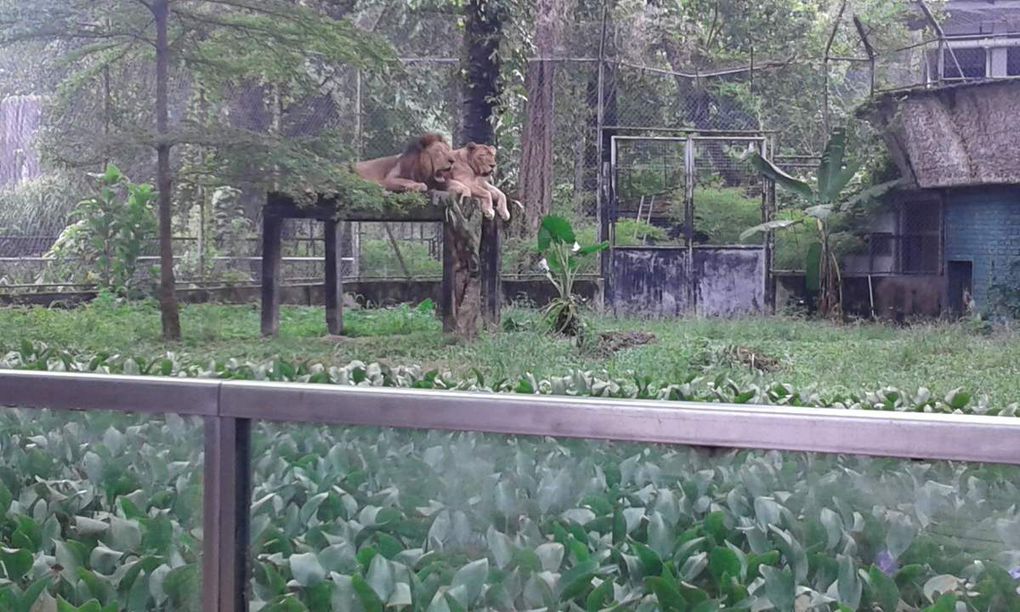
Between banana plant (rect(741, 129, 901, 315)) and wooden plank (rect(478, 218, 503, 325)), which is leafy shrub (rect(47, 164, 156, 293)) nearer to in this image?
wooden plank (rect(478, 218, 503, 325))

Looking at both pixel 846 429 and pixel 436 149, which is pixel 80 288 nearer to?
pixel 436 149

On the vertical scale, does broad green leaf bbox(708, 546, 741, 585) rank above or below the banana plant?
below

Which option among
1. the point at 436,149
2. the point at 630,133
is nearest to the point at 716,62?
the point at 630,133

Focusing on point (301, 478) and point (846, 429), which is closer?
point (846, 429)

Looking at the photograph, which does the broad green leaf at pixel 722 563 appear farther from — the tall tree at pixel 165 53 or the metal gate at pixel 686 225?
the metal gate at pixel 686 225

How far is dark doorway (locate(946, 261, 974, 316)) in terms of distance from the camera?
4.06 m

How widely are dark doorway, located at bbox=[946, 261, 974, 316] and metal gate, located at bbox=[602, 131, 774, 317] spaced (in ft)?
1.96

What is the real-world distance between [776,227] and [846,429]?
3.55 meters

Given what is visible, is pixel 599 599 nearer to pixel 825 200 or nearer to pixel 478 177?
pixel 478 177

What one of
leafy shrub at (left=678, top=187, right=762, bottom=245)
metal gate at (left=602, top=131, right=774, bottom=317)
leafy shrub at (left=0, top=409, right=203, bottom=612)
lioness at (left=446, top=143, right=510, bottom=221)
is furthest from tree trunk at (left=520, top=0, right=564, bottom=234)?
leafy shrub at (left=0, top=409, right=203, bottom=612)

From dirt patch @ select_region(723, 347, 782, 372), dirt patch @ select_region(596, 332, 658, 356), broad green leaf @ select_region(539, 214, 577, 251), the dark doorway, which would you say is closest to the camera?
dirt patch @ select_region(723, 347, 782, 372)

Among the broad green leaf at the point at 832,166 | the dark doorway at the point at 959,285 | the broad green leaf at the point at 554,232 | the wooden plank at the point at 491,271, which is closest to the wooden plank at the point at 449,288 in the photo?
the wooden plank at the point at 491,271

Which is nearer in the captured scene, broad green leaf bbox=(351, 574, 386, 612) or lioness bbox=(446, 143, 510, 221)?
broad green leaf bbox=(351, 574, 386, 612)

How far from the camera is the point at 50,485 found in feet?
3.05
